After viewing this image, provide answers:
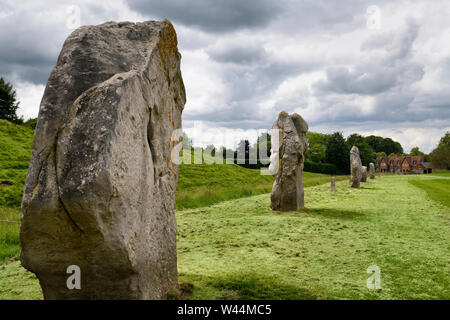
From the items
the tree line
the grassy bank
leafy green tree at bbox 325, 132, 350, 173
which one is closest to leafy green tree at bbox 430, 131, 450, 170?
the tree line

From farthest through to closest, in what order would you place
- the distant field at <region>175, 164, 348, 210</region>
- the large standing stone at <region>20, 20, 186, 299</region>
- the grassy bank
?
the distant field at <region>175, 164, 348, 210</region>
the grassy bank
the large standing stone at <region>20, 20, 186, 299</region>

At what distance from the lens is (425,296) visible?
5281 millimetres

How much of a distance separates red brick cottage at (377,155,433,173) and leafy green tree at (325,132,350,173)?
105 ft

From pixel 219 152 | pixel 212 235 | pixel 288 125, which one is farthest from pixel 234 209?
pixel 219 152

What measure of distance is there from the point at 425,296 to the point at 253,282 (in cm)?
253

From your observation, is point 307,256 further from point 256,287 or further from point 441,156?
point 441,156

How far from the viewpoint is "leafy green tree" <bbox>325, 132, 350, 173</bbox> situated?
72.0m

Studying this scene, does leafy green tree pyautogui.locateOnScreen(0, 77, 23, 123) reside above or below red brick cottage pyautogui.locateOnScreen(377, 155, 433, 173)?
above

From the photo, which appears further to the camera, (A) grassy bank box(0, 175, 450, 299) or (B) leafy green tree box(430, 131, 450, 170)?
(B) leafy green tree box(430, 131, 450, 170)

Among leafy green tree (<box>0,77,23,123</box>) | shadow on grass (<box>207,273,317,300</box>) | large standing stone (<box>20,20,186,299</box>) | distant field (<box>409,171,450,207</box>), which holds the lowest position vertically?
shadow on grass (<box>207,273,317,300</box>)

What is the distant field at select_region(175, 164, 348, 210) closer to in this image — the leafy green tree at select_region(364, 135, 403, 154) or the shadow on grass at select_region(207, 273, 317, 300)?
the shadow on grass at select_region(207, 273, 317, 300)

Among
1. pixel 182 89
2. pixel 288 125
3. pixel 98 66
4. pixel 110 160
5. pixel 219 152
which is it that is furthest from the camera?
pixel 219 152

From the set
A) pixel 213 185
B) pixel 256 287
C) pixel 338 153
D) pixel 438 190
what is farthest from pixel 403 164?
pixel 256 287

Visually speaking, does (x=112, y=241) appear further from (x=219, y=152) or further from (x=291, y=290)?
(x=219, y=152)
